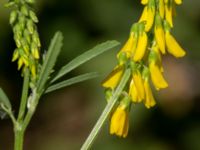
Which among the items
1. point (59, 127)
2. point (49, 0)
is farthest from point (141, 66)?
point (59, 127)

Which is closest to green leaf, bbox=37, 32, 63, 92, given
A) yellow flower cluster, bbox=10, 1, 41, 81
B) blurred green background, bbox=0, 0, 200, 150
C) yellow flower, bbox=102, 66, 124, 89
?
yellow flower cluster, bbox=10, 1, 41, 81

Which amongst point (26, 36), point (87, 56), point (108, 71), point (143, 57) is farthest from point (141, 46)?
point (108, 71)

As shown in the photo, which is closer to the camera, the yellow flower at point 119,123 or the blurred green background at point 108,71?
the yellow flower at point 119,123

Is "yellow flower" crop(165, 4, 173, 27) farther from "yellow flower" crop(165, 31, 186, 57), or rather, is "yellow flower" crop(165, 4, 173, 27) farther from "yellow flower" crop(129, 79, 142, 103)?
"yellow flower" crop(129, 79, 142, 103)

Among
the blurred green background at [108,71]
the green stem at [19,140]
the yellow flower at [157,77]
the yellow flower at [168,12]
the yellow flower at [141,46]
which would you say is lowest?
the blurred green background at [108,71]

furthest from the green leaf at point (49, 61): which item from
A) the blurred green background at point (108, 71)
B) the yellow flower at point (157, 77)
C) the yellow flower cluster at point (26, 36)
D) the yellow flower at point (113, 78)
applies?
the blurred green background at point (108, 71)

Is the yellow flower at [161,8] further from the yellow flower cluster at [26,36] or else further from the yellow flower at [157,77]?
the yellow flower cluster at [26,36]

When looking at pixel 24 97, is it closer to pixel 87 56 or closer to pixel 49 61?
pixel 49 61
